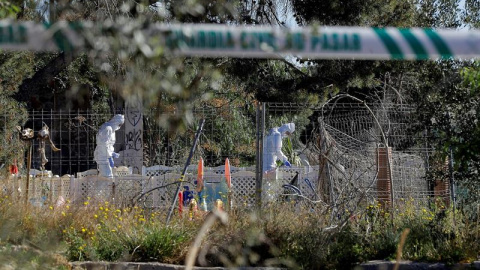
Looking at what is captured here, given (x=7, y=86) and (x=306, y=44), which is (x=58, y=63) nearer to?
(x=7, y=86)

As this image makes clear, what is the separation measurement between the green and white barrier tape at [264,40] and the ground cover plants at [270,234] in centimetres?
409

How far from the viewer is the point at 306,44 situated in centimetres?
301

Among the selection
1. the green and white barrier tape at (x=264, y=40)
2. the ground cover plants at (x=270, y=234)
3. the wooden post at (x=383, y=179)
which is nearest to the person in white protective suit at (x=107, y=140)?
the ground cover plants at (x=270, y=234)

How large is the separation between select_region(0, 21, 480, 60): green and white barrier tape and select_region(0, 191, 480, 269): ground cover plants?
4.09 m

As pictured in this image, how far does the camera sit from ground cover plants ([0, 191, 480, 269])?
7.57 metres

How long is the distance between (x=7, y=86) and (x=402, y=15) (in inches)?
367

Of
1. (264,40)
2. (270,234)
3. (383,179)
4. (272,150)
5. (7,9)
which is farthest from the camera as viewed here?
(272,150)

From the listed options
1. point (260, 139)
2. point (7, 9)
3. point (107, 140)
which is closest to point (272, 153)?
point (260, 139)

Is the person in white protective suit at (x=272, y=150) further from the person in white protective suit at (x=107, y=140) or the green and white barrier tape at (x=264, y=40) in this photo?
the green and white barrier tape at (x=264, y=40)

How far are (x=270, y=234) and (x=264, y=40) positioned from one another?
5.25 metres

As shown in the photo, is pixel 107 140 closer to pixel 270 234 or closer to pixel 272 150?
pixel 272 150

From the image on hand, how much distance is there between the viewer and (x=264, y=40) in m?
2.88

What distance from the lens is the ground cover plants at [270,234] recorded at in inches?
298

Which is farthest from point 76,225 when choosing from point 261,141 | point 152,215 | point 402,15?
point 402,15
